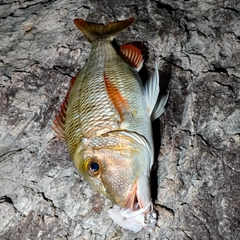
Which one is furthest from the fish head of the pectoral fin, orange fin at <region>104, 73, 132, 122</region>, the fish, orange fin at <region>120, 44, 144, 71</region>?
orange fin at <region>120, 44, 144, 71</region>

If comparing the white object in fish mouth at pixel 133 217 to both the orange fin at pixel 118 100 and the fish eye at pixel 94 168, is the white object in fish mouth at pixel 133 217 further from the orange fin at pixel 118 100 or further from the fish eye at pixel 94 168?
the orange fin at pixel 118 100

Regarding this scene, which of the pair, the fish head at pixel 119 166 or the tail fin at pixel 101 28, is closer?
the fish head at pixel 119 166

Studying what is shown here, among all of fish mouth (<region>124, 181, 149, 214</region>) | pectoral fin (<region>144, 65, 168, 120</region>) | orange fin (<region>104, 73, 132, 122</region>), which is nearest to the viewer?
fish mouth (<region>124, 181, 149, 214</region>)

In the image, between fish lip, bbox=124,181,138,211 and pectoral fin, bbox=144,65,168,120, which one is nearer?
fish lip, bbox=124,181,138,211

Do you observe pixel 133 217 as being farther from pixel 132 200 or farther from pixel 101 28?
pixel 101 28

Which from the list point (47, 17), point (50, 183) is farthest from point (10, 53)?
point (50, 183)

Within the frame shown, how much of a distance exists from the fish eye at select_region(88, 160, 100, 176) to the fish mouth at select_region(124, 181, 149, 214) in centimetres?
24

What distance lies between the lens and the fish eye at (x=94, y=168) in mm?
2230

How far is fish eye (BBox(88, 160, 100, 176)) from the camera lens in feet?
7.32

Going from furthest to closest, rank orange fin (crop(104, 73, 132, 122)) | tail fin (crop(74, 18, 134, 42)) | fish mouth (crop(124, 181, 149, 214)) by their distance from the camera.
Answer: tail fin (crop(74, 18, 134, 42)), orange fin (crop(104, 73, 132, 122)), fish mouth (crop(124, 181, 149, 214))

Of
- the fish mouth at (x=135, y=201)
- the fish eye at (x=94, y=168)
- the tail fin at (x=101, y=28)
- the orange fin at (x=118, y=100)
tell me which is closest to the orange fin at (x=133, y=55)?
the tail fin at (x=101, y=28)

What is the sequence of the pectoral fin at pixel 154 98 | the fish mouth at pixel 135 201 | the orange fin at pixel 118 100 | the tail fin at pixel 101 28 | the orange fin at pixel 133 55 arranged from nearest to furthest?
the fish mouth at pixel 135 201, the orange fin at pixel 118 100, the pectoral fin at pixel 154 98, the orange fin at pixel 133 55, the tail fin at pixel 101 28

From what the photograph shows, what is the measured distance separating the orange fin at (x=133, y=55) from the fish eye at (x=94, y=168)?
0.97 m

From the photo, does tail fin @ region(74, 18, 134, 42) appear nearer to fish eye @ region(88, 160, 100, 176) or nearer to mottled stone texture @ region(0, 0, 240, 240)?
mottled stone texture @ region(0, 0, 240, 240)
